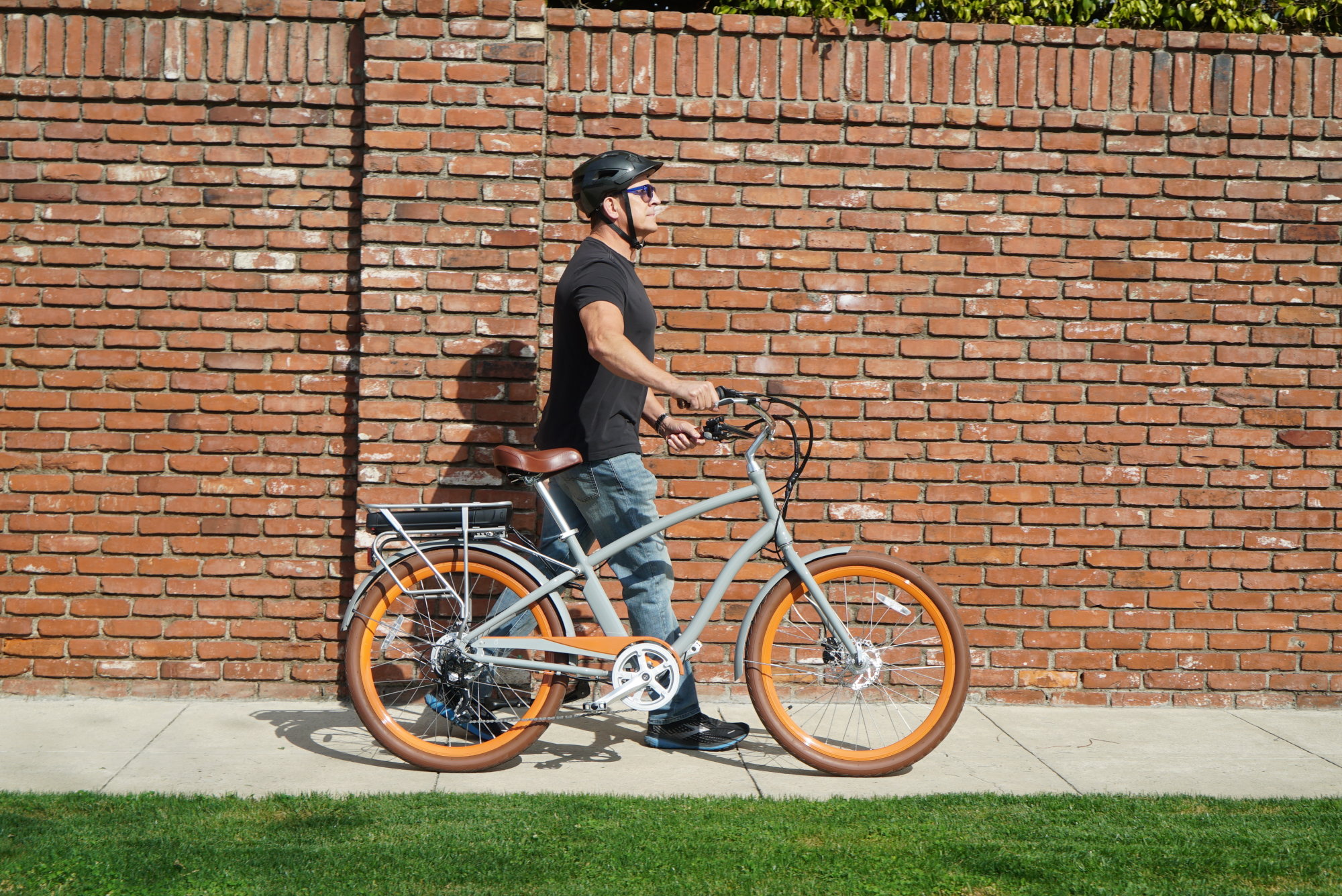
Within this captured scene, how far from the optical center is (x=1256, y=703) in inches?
184

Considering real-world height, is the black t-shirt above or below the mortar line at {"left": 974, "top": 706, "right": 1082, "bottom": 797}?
above

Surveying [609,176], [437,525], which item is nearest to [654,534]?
[437,525]

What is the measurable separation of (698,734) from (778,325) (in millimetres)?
1658

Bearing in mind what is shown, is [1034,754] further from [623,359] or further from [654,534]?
[623,359]

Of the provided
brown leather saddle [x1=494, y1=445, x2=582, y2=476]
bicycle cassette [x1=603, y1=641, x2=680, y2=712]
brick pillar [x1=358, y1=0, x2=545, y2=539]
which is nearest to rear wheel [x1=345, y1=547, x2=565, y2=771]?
bicycle cassette [x1=603, y1=641, x2=680, y2=712]

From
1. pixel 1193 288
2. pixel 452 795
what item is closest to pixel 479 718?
pixel 452 795

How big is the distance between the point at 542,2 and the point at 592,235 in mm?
1110

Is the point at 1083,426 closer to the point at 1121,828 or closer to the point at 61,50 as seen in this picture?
the point at 1121,828

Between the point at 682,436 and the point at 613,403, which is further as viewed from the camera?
the point at 613,403

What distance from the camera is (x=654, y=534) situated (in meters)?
3.79

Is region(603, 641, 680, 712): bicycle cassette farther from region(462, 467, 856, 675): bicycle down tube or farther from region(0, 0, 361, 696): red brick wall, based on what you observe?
region(0, 0, 361, 696): red brick wall

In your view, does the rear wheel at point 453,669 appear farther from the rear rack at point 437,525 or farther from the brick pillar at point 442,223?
the brick pillar at point 442,223

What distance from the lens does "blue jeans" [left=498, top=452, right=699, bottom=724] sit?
3.79m

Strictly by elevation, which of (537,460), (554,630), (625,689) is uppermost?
(537,460)
